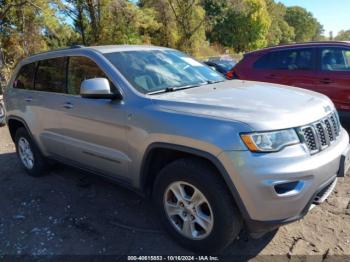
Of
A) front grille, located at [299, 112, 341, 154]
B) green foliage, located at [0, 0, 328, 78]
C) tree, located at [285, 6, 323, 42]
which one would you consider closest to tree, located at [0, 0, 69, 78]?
green foliage, located at [0, 0, 328, 78]

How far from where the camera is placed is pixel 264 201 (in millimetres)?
2662

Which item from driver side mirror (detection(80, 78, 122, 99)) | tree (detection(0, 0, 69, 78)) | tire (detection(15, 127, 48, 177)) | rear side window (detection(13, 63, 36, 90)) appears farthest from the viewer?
tree (detection(0, 0, 69, 78))

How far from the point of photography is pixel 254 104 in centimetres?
304

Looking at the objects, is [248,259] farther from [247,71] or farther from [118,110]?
[247,71]

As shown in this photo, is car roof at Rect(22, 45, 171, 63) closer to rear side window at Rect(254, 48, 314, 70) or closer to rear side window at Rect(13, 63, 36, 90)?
rear side window at Rect(13, 63, 36, 90)

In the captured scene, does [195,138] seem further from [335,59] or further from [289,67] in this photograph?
[289,67]

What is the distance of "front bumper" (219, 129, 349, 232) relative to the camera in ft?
8.61

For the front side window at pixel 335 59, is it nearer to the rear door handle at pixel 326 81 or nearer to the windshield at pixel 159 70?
the rear door handle at pixel 326 81

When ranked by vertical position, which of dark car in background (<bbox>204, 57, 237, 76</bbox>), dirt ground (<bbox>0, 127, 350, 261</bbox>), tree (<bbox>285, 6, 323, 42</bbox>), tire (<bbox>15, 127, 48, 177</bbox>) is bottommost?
dirt ground (<bbox>0, 127, 350, 261</bbox>)

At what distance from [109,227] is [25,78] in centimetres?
271

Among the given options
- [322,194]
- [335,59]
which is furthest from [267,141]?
[335,59]

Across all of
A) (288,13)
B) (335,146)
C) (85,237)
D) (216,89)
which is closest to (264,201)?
(335,146)

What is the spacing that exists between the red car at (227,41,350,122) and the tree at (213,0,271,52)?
1810 inches

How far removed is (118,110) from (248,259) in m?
1.74
